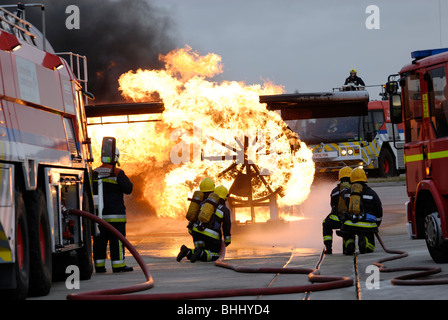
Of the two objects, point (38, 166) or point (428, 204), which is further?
point (428, 204)

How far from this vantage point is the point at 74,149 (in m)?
11.5

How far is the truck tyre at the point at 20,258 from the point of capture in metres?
8.34

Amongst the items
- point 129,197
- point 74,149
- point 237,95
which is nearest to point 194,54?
point 237,95

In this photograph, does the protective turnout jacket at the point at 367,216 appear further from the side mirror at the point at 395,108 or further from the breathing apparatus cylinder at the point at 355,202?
the side mirror at the point at 395,108

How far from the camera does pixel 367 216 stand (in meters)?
13.5

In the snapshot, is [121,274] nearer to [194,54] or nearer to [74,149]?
[74,149]

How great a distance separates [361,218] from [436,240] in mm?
2685

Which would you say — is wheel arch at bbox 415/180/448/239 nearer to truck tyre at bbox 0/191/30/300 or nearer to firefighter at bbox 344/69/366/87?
truck tyre at bbox 0/191/30/300

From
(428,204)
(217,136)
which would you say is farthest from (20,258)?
(217,136)

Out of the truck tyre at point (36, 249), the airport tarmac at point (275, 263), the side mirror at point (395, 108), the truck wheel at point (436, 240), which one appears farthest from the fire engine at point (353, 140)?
the truck tyre at point (36, 249)

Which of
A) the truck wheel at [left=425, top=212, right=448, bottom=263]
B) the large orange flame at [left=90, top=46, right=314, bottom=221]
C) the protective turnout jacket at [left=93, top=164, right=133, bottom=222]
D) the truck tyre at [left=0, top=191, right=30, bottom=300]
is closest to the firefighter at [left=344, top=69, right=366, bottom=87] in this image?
the large orange flame at [left=90, top=46, right=314, bottom=221]

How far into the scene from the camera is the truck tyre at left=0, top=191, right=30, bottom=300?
8344 mm

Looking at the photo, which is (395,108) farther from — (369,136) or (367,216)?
(369,136)
